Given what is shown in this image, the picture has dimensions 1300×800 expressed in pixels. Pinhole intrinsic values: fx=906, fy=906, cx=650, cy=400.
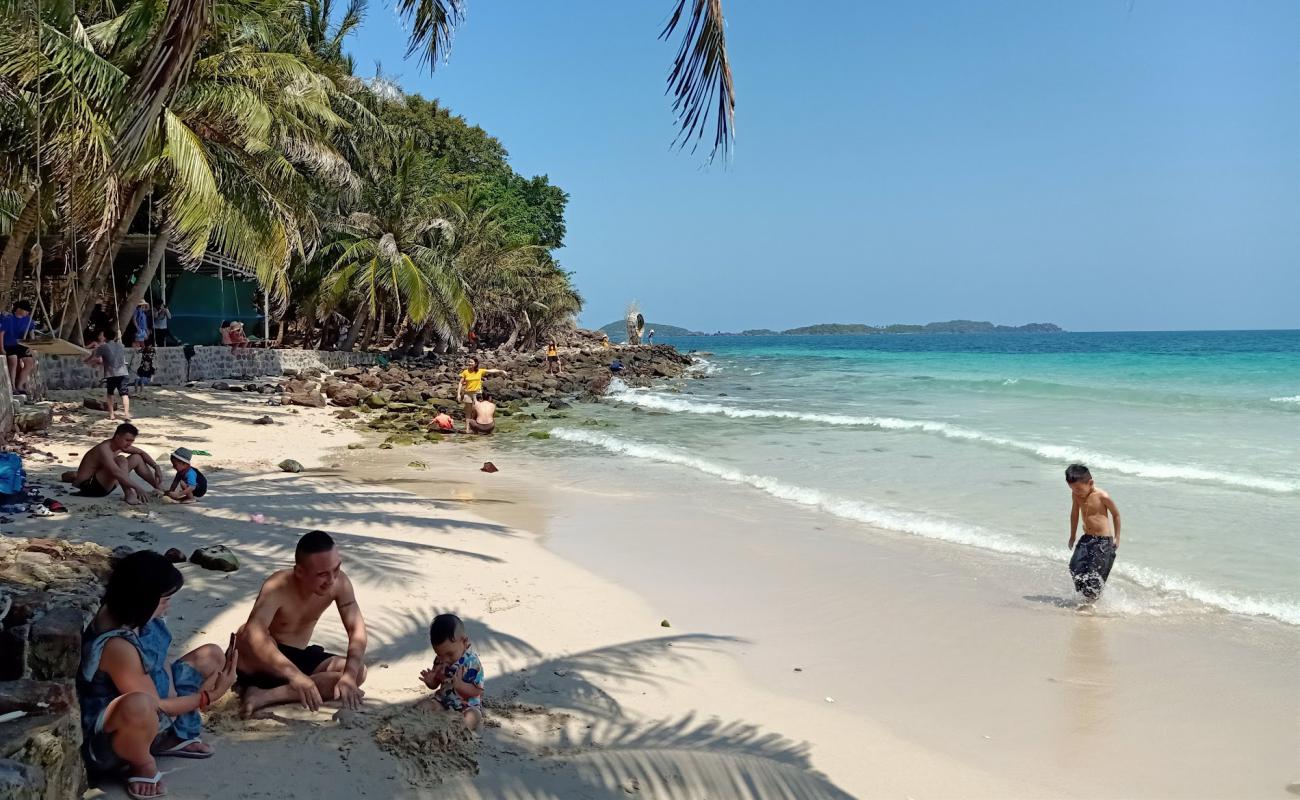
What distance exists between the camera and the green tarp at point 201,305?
24562 mm

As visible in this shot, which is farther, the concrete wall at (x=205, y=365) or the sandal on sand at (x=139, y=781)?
the concrete wall at (x=205, y=365)

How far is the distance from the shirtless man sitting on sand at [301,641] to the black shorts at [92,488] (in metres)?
4.39

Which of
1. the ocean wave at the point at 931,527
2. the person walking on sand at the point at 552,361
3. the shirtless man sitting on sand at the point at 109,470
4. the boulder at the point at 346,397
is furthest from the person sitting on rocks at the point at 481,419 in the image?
the person walking on sand at the point at 552,361

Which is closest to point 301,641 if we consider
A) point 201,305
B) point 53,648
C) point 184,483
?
point 53,648

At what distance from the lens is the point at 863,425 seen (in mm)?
19422

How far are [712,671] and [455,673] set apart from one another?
70.9 inches

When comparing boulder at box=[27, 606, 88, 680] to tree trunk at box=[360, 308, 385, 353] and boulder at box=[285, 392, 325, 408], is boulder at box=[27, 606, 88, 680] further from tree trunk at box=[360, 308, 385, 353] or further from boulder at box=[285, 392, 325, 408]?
tree trunk at box=[360, 308, 385, 353]

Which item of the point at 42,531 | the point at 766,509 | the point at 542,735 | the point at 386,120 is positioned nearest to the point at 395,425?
the point at 766,509

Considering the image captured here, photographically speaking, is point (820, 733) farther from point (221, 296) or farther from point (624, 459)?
point (221, 296)

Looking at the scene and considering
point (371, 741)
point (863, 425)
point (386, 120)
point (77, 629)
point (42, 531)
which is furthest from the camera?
point (386, 120)

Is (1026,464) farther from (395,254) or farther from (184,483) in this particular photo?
(395,254)

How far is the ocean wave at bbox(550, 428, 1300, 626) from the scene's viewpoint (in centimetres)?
668

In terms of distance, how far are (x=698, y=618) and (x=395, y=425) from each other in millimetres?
11931

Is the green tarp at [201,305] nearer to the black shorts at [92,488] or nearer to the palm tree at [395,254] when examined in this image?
the palm tree at [395,254]
